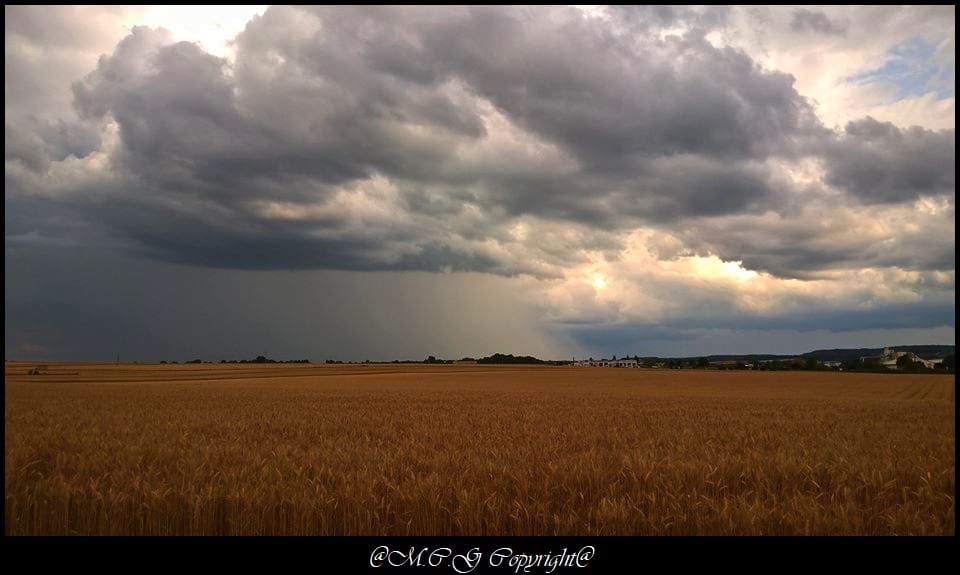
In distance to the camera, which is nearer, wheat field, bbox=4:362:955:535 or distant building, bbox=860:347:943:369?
wheat field, bbox=4:362:955:535

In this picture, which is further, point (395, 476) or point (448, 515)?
point (395, 476)

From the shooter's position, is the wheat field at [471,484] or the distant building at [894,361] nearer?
the wheat field at [471,484]

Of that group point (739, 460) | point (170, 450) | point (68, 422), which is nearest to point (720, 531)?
point (739, 460)

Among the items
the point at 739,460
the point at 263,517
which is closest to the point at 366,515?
the point at 263,517

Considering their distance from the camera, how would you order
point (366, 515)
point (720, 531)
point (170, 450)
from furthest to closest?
point (170, 450) < point (366, 515) < point (720, 531)

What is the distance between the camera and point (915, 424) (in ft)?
66.0

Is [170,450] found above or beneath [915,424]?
above

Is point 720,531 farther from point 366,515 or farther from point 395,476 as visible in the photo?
point 395,476

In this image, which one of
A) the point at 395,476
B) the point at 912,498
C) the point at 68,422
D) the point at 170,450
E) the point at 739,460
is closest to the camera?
the point at 912,498

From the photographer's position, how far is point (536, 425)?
18.1 meters

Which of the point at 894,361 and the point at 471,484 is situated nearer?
the point at 471,484
